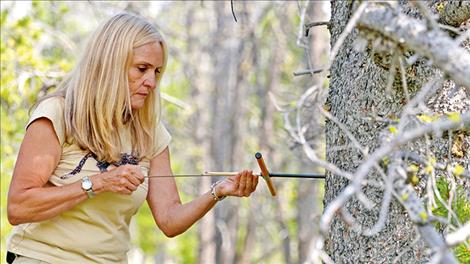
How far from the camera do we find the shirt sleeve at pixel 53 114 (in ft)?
10.3

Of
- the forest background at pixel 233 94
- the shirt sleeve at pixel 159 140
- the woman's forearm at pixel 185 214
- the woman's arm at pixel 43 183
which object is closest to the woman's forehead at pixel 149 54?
the shirt sleeve at pixel 159 140

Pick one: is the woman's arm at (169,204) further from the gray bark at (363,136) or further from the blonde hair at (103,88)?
the gray bark at (363,136)

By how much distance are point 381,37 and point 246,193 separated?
1.37 metres

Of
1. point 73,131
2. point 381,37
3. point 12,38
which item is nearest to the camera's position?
point 381,37

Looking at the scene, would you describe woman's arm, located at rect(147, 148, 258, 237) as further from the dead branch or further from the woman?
the dead branch

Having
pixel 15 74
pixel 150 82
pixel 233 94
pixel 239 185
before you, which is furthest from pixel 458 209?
pixel 233 94

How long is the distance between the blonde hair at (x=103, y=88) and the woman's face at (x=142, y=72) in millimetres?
22

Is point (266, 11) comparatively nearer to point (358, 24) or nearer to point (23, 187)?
point (23, 187)

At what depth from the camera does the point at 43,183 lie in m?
3.15

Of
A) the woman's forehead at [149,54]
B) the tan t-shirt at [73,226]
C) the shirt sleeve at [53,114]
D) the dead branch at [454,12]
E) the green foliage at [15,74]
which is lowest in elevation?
the green foliage at [15,74]

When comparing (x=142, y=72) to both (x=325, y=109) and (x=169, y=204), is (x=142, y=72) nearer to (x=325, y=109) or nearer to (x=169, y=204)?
(x=169, y=204)

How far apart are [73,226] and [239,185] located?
0.57 m

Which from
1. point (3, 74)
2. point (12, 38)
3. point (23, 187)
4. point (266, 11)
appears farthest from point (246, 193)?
point (266, 11)

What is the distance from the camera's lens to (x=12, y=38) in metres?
7.52
